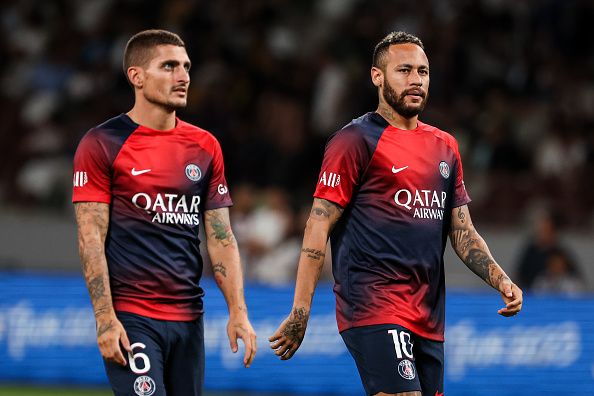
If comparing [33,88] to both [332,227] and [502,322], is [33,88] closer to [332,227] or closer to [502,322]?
[502,322]

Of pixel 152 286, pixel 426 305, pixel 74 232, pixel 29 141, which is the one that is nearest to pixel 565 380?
pixel 426 305

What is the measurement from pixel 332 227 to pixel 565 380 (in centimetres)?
551

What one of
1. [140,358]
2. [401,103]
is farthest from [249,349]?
[401,103]

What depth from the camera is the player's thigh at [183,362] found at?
6629 mm

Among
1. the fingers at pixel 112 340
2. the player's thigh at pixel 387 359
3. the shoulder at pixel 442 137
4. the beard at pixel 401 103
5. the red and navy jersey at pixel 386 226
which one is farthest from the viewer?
the shoulder at pixel 442 137

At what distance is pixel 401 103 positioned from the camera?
6879 millimetres

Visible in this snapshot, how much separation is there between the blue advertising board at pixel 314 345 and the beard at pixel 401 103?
5.29 m

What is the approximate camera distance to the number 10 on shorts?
6582mm

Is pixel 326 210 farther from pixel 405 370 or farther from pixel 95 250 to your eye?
pixel 95 250

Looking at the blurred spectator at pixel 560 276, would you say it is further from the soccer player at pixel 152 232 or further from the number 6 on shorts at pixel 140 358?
the number 6 on shorts at pixel 140 358

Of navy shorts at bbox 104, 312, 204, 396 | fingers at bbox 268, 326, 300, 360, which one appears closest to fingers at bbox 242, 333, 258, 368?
fingers at bbox 268, 326, 300, 360

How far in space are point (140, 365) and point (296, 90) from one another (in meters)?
10.9

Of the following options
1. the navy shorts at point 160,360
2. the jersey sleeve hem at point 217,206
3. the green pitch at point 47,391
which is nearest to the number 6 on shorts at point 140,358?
the navy shorts at point 160,360

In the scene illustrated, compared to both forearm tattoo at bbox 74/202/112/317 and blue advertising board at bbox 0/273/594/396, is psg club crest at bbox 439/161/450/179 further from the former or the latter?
blue advertising board at bbox 0/273/594/396
